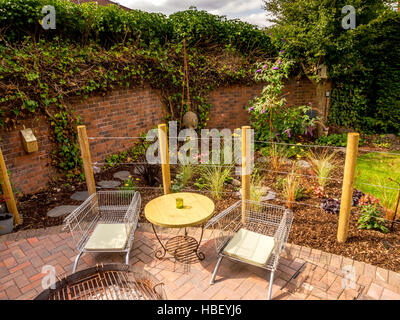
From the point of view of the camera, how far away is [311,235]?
12.2 ft

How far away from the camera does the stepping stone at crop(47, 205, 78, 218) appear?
4453 millimetres

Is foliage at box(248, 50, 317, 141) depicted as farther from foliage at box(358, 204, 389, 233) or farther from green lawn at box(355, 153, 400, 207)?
foliage at box(358, 204, 389, 233)

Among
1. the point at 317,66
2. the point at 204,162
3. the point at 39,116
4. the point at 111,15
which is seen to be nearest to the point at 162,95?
the point at 111,15

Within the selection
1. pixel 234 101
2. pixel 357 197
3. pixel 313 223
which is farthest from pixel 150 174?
pixel 234 101

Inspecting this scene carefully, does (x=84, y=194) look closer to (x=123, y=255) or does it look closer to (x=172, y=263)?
(x=123, y=255)

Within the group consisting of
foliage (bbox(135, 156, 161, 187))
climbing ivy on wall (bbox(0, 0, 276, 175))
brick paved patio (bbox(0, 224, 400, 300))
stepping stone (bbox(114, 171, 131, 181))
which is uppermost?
climbing ivy on wall (bbox(0, 0, 276, 175))

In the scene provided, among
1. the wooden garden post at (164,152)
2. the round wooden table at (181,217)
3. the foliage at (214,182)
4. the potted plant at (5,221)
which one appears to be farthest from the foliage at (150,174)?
the potted plant at (5,221)

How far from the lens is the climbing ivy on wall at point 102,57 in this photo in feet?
16.2

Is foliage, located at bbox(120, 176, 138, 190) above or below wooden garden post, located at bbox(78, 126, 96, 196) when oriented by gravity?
below

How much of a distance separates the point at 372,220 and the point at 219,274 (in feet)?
7.48

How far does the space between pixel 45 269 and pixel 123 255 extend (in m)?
0.90

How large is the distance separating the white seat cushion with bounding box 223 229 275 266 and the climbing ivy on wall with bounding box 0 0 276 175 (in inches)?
154

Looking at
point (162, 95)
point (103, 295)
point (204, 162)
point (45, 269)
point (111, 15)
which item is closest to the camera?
point (103, 295)

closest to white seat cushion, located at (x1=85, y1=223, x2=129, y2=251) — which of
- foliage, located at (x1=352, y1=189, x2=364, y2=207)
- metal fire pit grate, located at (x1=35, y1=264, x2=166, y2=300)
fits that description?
metal fire pit grate, located at (x1=35, y1=264, x2=166, y2=300)
